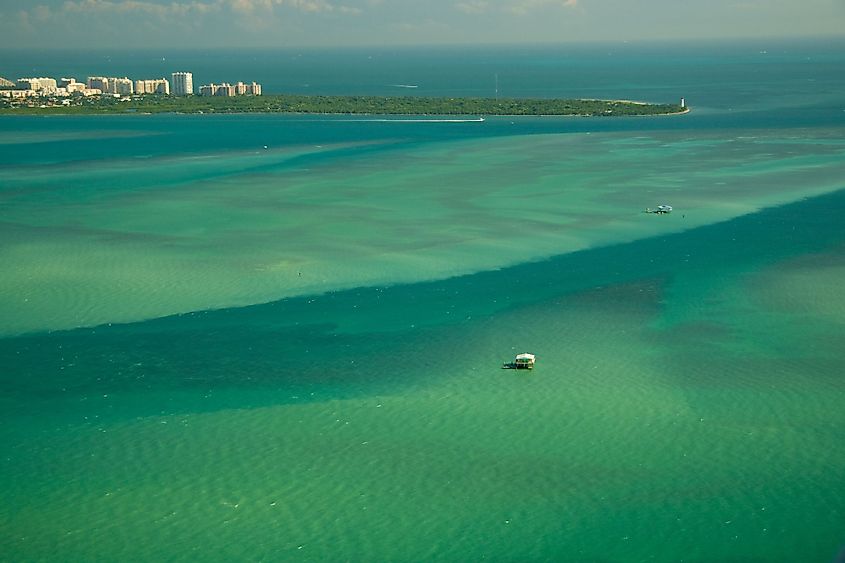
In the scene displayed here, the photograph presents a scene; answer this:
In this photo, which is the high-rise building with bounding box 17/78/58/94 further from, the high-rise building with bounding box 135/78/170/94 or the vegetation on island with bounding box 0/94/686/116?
the high-rise building with bounding box 135/78/170/94

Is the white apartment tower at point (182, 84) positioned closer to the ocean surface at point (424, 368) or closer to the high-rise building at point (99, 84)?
the high-rise building at point (99, 84)

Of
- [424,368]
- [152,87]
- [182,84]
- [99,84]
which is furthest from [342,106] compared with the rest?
[424,368]

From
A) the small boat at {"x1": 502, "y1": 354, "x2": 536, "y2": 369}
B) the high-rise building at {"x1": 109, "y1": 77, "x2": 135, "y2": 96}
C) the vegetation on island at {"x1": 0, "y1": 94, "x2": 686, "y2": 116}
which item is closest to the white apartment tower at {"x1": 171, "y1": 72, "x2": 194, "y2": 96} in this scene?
the high-rise building at {"x1": 109, "y1": 77, "x2": 135, "y2": 96}

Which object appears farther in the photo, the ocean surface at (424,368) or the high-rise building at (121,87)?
A: the high-rise building at (121,87)

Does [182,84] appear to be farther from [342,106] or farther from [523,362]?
[523,362]

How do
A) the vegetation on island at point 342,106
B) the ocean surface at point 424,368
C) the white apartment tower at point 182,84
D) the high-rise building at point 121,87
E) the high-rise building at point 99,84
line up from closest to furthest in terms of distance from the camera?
the ocean surface at point 424,368 → the vegetation on island at point 342,106 → the high-rise building at point 121,87 → the high-rise building at point 99,84 → the white apartment tower at point 182,84

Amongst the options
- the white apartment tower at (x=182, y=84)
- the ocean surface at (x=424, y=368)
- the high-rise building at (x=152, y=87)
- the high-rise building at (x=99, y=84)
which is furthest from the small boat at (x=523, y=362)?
the high-rise building at (x=99, y=84)

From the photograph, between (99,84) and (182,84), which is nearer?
(99,84)
